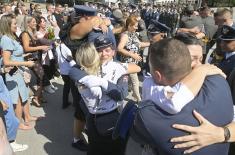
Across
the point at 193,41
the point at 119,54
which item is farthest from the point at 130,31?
the point at 193,41

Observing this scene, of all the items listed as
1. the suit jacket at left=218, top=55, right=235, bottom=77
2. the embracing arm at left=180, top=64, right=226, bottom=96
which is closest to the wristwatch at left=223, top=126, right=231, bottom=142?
the embracing arm at left=180, top=64, right=226, bottom=96

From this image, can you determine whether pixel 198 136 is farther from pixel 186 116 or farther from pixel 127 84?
pixel 127 84

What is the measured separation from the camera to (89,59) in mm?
3244

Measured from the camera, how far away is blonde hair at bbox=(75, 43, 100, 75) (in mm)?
3250

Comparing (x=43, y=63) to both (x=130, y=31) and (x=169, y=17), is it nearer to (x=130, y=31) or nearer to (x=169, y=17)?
(x=130, y=31)

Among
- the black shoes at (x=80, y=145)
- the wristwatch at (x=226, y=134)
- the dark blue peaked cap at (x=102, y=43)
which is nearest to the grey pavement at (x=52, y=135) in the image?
the black shoes at (x=80, y=145)

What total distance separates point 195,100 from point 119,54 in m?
4.30

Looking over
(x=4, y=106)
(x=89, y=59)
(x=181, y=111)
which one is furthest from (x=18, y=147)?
(x=181, y=111)

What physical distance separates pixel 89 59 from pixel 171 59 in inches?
68.9

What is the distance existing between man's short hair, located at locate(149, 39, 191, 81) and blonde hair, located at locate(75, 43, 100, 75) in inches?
65.0

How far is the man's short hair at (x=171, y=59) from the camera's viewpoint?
158 cm

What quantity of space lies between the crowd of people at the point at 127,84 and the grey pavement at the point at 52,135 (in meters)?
0.14

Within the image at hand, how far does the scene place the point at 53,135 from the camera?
4961mm

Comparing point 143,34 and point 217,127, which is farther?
point 143,34
